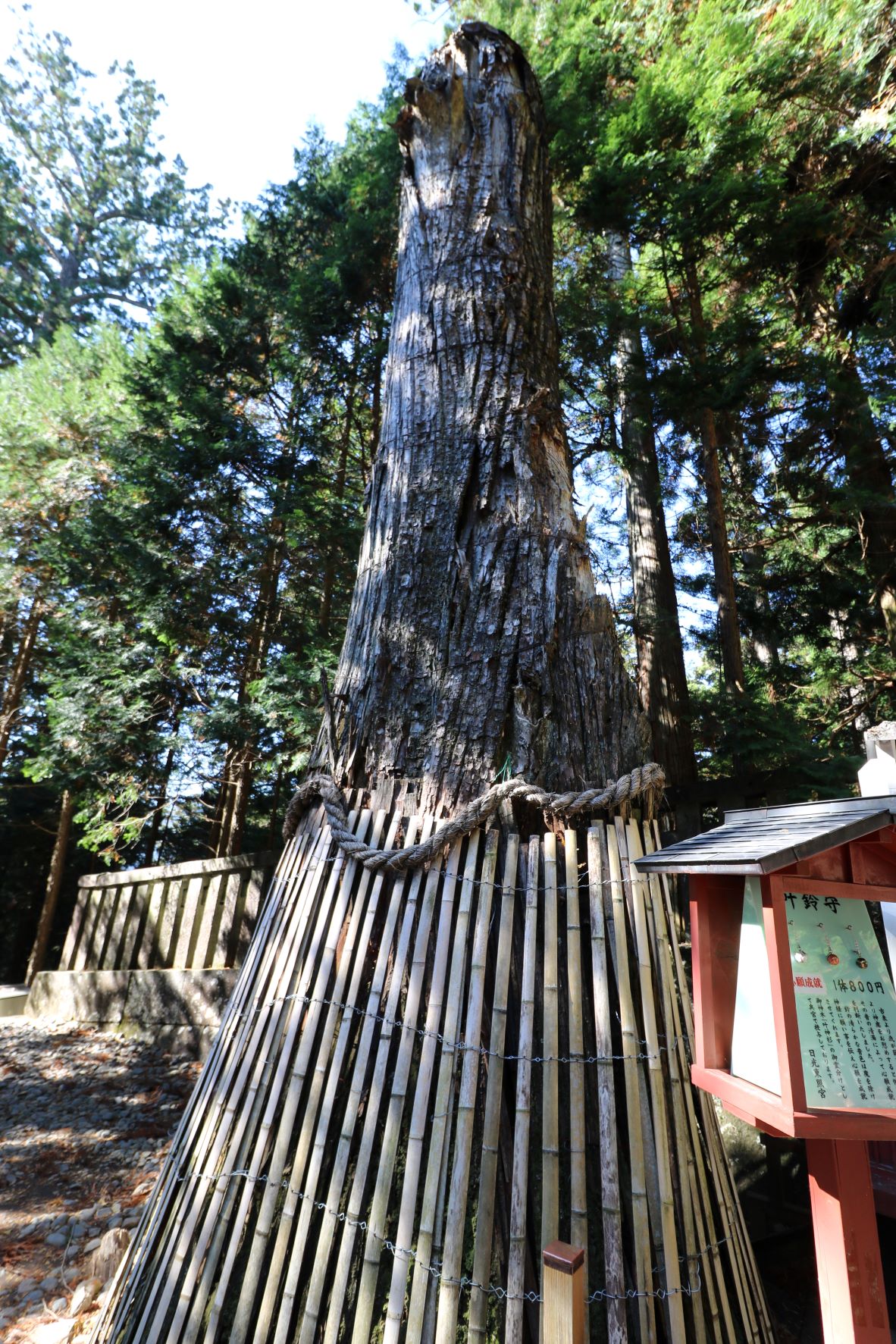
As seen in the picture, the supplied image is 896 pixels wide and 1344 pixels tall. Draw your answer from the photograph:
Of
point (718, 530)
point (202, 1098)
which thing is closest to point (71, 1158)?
point (202, 1098)

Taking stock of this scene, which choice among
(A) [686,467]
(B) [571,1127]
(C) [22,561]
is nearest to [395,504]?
(B) [571,1127]

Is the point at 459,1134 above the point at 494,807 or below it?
below

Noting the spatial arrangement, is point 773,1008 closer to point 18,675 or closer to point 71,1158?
point 71,1158

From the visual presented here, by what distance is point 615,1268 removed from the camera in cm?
141

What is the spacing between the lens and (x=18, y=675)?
8.73m

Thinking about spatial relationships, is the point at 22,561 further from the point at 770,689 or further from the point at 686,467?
the point at 770,689

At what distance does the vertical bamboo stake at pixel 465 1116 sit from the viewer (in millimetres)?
1418

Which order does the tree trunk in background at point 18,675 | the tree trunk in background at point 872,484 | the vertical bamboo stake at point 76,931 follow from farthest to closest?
the tree trunk in background at point 18,675 < the vertical bamboo stake at point 76,931 < the tree trunk in background at point 872,484

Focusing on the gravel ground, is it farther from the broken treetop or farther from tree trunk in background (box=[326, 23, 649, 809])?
the broken treetop

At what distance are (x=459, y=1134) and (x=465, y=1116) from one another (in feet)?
0.12

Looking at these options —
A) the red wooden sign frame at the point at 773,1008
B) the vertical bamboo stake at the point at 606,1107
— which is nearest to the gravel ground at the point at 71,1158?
the vertical bamboo stake at the point at 606,1107

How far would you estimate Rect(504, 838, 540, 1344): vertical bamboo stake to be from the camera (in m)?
1.39

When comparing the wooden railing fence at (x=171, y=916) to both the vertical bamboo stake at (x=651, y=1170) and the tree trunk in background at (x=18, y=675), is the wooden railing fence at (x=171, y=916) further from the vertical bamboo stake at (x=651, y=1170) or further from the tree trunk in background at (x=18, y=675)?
the vertical bamboo stake at (x=651, y=1170)

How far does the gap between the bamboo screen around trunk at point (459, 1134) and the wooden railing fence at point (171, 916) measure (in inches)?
118
